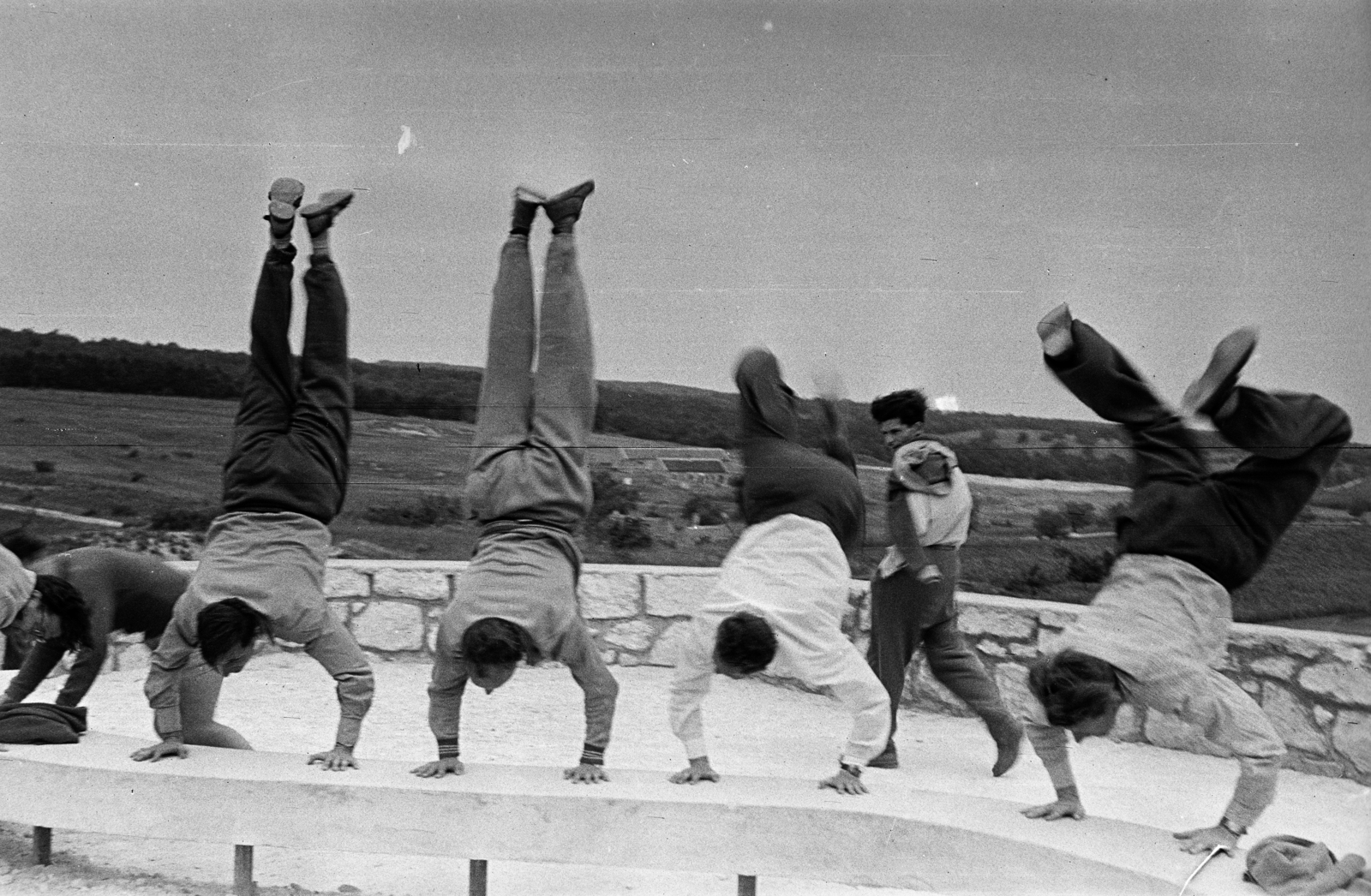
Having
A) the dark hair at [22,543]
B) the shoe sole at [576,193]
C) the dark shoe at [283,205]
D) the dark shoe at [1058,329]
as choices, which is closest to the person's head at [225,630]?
the dark shoe at [283,205]

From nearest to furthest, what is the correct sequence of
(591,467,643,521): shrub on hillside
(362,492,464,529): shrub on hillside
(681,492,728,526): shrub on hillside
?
(591,467,643,521): shrub on hillside < (681,492,728,526): shrub on hillside < (362,492,464,529): shrub on hillside

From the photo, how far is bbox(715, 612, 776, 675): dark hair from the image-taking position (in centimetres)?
338

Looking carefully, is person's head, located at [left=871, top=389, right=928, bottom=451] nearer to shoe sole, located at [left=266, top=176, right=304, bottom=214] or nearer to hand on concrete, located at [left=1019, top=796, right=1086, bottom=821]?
hand on concrete, located at [left=1019, top=796, right=1086, bottom=821]

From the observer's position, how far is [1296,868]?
2803 millimetres

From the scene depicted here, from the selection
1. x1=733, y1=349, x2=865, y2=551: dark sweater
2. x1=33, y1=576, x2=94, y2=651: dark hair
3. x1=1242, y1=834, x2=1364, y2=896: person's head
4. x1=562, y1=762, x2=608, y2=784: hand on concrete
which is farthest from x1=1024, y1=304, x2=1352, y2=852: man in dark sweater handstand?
x1=33, y1=576, x2=94, y2=651: dark hair

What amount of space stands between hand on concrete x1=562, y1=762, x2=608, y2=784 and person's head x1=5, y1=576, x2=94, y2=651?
1.75m

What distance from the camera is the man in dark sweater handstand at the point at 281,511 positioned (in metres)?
3.61

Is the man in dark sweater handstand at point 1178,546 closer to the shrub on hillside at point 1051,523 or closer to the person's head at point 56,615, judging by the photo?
the shrub on hillside at point 1051,523

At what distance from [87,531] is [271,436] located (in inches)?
105

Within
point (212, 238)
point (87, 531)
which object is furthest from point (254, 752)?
point (87, 531)

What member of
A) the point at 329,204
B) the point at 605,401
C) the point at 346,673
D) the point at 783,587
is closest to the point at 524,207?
the point at 329,204

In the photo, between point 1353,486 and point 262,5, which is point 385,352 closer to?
point 262,5

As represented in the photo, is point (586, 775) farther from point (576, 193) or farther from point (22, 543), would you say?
point (22, 543)

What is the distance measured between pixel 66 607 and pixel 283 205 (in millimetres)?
1501
